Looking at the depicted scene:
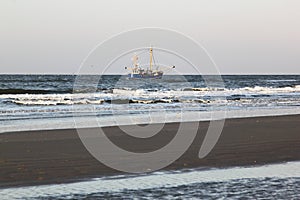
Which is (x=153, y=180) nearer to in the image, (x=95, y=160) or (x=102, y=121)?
(x=95, y=160)

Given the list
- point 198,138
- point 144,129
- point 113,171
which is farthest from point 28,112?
point 113,171

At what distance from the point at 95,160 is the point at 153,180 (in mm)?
2464

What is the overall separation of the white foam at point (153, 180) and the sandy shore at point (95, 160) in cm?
50

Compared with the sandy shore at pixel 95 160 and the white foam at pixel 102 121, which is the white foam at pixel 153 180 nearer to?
the sandy shore at pixel 95 160

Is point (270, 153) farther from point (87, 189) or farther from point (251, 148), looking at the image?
point (87, 189)

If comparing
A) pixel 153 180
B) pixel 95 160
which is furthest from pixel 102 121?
pixel 153 180

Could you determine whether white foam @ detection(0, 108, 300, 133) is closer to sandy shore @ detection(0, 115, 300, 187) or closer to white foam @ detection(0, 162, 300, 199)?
sandy shore @ detection(0, 115, 300, 187)

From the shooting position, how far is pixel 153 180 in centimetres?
934

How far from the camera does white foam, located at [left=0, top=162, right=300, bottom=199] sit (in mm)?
8352

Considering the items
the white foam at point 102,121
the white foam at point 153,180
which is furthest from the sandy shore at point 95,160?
the white foam at point 102,121

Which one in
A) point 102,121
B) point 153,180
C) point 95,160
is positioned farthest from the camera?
point 102,121

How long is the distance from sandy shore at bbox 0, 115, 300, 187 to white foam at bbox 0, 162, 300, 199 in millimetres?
497

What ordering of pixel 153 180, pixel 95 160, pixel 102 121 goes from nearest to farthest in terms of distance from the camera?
1. pixel 153 180
2. pixel 95 160
3. pixel 102 121

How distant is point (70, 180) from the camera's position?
30.6 feet
